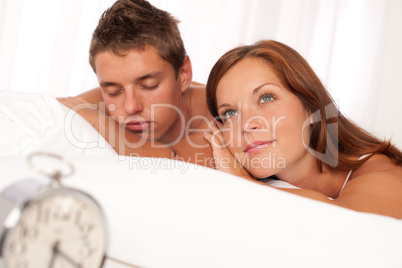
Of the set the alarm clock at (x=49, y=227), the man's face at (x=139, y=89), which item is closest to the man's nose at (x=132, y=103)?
the man's face at (x=139, y=89)

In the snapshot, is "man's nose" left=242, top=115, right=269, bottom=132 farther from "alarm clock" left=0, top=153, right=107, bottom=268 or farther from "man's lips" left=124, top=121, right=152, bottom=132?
"alarm clock" left=0, top=153, right=107, bottom=268

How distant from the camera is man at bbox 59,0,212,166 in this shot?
72.7 inches

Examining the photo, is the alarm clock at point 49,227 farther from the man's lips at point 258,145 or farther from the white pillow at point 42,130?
the man's lips at point 258,145

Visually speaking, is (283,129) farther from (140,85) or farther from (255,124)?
(140,85)

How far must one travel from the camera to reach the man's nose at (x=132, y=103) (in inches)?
73.5

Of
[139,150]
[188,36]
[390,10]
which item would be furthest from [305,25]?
[139,150]

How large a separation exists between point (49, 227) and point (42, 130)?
3.04 feet

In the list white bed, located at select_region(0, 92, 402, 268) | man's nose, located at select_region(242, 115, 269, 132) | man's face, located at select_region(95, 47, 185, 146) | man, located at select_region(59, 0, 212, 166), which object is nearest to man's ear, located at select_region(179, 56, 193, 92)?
man, located at select_region(59, 0, 212, 166)

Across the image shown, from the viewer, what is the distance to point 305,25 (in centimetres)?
376

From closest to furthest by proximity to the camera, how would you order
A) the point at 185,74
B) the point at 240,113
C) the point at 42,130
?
the point at 42,130 → the point at 240,113 → the point at 185,74

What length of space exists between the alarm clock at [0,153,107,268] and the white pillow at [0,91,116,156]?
0.79 m

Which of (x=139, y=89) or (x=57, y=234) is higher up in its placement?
(x=139, y=89)

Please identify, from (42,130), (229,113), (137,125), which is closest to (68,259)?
(42,130)

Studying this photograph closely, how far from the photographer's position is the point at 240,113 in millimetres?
1673
